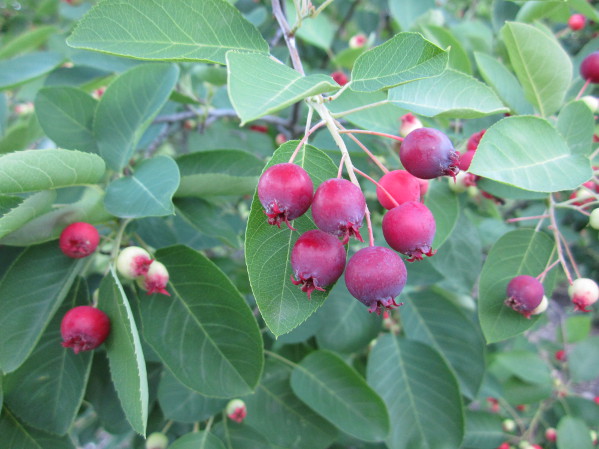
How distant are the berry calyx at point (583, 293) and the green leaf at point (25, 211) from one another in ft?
3.91

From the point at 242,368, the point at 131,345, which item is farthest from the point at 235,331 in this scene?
the point at 131,345

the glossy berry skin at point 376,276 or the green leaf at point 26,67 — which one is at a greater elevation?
the green leaf at point 26,67

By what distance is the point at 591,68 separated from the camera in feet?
4.17

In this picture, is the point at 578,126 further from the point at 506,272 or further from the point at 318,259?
the point at 318,259

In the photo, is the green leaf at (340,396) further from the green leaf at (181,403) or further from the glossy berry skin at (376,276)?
the glossy berry skin at (376,276)

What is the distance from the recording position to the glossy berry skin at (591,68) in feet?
4.13

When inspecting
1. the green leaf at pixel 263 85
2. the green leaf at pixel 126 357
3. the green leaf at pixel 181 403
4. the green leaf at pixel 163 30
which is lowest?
the green leaf at pixel 181 403

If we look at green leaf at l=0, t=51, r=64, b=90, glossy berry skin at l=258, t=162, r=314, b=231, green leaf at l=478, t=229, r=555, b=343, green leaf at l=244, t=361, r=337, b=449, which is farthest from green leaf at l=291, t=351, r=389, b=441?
green leaf at l=0, t=51, r=64, b=90

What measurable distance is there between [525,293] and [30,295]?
3.54 feet

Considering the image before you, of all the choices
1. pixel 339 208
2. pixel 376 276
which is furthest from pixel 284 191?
pixel 376 276

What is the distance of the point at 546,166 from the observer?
0.86 m

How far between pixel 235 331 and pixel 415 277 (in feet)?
2.39

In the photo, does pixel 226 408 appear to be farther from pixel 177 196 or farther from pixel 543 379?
pixel 543 379

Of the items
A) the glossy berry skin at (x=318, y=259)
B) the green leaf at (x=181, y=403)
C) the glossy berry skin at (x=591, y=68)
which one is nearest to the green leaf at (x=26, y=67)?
the green leaf at (x=181, y=403)
